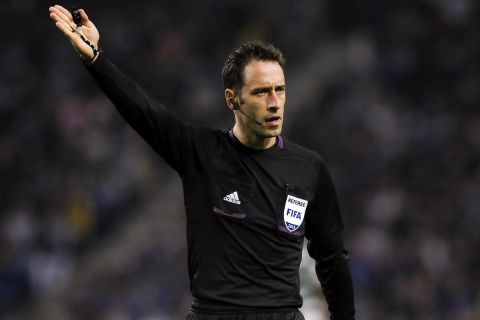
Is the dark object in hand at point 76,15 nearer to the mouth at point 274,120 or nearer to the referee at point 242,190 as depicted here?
the referee at point 242,190

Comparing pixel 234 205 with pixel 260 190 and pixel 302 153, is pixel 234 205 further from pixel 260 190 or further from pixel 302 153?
pixel 302 153

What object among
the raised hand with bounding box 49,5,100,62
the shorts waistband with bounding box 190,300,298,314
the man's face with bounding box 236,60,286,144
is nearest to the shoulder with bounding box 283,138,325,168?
the man's face with bounding box 236,60,286,144

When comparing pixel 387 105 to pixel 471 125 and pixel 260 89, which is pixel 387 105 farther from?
pixel 260 89

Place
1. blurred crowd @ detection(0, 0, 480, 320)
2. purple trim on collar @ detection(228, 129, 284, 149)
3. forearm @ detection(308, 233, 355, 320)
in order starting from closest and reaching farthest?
purple trim on collar @ detection(228, 129, 284, 149) < forearm @ detection(308, 233, 355, 320) < blurred crowd @ detection(0, 0, 480, 320)

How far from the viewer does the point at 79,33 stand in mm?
4176

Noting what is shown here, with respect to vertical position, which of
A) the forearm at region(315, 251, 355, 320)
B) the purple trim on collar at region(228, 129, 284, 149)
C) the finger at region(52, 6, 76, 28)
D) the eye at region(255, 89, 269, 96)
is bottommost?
the forearm at region(315, 251, 355, 320)

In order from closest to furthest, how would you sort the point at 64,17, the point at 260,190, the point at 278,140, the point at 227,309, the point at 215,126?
1. the point at 64,17
2. the point at 227,309
3. the point at 260,190
4. the point at 278,140
5. the point at 215,126

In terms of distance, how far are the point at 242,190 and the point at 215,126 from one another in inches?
405

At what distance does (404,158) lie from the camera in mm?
12789

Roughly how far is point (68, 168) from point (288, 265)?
9.91 m

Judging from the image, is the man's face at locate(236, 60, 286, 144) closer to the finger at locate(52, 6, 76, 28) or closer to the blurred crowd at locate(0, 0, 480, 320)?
the finger at locate(52, 6, 76, 28)

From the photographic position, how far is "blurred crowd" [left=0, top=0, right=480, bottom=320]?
38.5ft

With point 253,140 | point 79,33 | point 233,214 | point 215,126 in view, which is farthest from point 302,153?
point 215,126

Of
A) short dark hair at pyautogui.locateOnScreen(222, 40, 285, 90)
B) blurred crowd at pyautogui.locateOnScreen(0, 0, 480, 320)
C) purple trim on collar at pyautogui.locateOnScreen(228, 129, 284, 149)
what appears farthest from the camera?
blurred crowd at pyautogui.locateOnScreen(0, 0, 480, 320)
